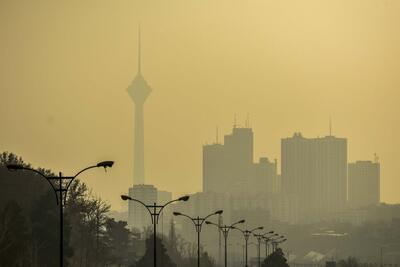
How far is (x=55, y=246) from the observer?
110 m

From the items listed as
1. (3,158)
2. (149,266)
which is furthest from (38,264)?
(3,158)

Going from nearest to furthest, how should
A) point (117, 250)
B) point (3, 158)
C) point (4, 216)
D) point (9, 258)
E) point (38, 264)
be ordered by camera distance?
point (9, 258), point (4, 216), point (38, 264), point (3, 158), point (117, 250)

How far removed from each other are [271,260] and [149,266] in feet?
43.6

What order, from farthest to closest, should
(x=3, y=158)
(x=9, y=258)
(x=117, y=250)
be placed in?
1. (x=117, y=250)
2. (x=3, y=158)
3. (x=9, y=258)

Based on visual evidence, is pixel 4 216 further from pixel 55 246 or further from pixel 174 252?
pixel 174 252

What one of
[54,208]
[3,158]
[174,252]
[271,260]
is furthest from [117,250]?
[54,208]

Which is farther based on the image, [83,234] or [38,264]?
[83,234]

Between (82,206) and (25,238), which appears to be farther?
(82,206)

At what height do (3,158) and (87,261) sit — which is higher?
(3,158)

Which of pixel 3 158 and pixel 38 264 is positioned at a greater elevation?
pixel 3 158

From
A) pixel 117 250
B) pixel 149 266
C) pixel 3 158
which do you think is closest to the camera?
pixel 149 266

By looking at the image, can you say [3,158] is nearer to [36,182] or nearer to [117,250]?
[36,182]

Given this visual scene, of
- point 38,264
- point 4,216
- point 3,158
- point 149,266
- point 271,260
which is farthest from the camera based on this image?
point 3,158

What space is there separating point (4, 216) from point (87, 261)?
2985 centimetres
